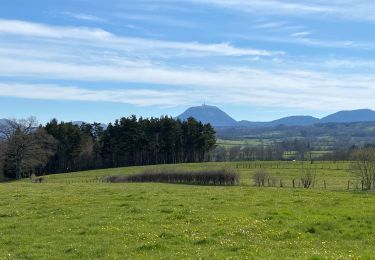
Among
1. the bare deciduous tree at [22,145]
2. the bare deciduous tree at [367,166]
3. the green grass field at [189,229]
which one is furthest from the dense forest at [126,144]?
the green grass field at [189,229]

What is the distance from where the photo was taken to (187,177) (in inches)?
2596

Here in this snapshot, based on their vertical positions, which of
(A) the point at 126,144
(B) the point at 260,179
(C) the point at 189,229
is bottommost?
(B) the point at 260,179

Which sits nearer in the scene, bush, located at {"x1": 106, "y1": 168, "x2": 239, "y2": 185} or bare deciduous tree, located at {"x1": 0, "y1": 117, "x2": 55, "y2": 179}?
bush, located at {"x1": 106, "y1": 168, "x2": 239, "y2": 185}

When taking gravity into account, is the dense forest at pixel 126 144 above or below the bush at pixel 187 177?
above

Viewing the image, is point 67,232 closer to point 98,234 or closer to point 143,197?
point 98,234

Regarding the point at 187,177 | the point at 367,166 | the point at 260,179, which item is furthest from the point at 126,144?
the point at 367,166

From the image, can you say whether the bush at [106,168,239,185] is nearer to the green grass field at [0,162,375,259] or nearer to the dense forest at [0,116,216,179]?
the green grass field at [0,162,375,259]

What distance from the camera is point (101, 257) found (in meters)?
15.4

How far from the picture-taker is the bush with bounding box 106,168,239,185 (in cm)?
6069

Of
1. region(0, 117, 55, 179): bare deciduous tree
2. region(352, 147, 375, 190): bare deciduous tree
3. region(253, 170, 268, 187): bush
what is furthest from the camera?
region(0, 117, 55, 179): bare deciduous tree

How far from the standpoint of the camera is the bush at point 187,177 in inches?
2389

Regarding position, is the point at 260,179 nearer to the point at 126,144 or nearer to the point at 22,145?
the point at 22,145

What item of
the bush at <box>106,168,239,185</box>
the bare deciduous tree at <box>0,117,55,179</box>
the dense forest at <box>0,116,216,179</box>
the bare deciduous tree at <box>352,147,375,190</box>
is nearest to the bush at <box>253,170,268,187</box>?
the bush at <box>106,168,239,185</box>

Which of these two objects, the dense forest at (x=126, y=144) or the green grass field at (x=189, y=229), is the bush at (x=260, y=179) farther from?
the dense forest at (x=126, y=144)
